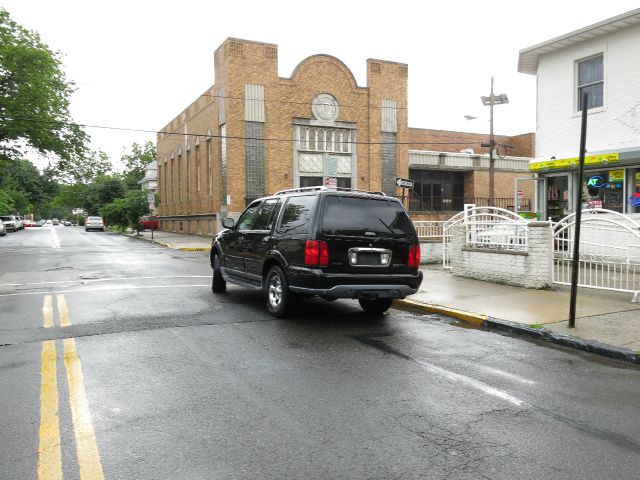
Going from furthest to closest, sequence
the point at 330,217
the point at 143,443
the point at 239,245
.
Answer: the point at 239,245, the point at 330,217, the point at 143,443

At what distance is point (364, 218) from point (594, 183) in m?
9.73

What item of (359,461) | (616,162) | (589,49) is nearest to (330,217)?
(359,461)

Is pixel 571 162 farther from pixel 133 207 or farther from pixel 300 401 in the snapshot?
pixel 133 207

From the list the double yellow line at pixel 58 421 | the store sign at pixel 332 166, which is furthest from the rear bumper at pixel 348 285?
the store sign at pixel 332 166

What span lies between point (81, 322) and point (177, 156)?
39.4m

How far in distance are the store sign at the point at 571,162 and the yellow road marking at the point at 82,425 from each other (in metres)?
12.6

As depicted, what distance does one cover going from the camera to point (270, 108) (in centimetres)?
3020

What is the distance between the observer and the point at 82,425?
12.7ft

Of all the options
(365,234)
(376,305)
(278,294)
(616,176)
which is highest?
(616,176)

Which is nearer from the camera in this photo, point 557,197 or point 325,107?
point 557,197

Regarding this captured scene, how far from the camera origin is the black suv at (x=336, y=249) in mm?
7254

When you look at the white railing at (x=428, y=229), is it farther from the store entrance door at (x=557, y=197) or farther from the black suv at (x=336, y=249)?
the black suv at (x=336, y=249)

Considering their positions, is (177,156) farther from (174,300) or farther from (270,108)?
(174,300)

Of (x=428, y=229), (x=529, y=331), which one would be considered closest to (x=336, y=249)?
(x=529, y=331)
